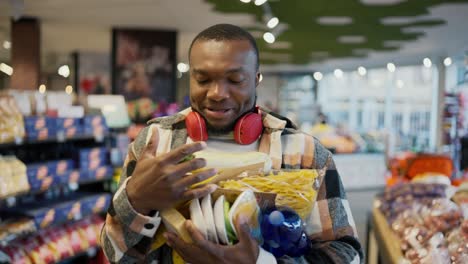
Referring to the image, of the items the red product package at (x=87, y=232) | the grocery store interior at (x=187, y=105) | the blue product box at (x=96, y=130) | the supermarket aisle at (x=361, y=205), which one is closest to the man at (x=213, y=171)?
the grocery store interior at (x=187, y=105)

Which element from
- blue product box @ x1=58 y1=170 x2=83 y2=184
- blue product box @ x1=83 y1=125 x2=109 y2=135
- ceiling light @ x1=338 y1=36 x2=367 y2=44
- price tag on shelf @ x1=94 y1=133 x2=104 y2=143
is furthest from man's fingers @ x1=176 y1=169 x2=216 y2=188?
Result: ceiling light @ x1=338 y1=36 x2=367 y2=44

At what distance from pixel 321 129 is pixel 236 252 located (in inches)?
368

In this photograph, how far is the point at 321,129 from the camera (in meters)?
10.1

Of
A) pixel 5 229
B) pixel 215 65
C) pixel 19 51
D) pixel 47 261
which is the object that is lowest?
pixel 47 261

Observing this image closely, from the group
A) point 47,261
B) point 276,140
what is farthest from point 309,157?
point 47,261

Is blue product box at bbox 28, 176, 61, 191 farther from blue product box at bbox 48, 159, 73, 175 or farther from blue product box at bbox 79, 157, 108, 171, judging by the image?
blue product box at bbox 79, 157, 108, 171

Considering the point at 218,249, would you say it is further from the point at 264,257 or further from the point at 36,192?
the point at 36,192

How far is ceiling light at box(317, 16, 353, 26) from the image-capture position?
7244 mm

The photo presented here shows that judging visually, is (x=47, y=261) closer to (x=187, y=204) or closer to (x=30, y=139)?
(x=30, y=139)

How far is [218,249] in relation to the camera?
0.96 meters

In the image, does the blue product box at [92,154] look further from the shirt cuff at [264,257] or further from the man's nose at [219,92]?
the shirt cuff at [264,257]

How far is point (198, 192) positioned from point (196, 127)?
0.26 m

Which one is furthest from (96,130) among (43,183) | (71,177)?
(43,183)

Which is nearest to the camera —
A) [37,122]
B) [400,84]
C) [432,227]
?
[432,227]
